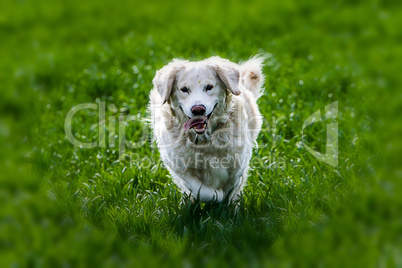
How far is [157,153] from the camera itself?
534cm

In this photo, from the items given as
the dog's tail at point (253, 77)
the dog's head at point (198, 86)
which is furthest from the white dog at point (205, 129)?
the dog's tail at point (253, 77)

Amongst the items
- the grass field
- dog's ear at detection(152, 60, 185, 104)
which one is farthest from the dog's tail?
dog's ear at detection(152, 60, 185, 104)

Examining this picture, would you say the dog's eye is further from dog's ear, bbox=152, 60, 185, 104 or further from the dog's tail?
the dog's tail

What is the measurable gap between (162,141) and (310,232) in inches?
64.0

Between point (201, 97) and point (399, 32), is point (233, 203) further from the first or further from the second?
point (399, 32)

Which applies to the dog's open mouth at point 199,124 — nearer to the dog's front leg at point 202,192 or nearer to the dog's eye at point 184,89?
the dog's eye at point 184,89

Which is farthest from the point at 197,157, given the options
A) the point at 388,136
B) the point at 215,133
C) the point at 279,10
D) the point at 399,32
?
the point at 279,10

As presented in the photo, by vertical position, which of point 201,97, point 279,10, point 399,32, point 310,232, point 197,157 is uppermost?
point 279,10

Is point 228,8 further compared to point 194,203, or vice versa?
point 228,8

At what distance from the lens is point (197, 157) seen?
4.18 meters

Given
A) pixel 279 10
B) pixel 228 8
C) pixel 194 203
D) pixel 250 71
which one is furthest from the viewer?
pixel 228 8

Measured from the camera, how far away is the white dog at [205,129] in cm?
392

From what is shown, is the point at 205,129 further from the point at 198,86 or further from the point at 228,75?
the point at 228,75

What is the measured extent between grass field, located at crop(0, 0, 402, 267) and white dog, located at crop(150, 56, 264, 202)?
0.70 ft
